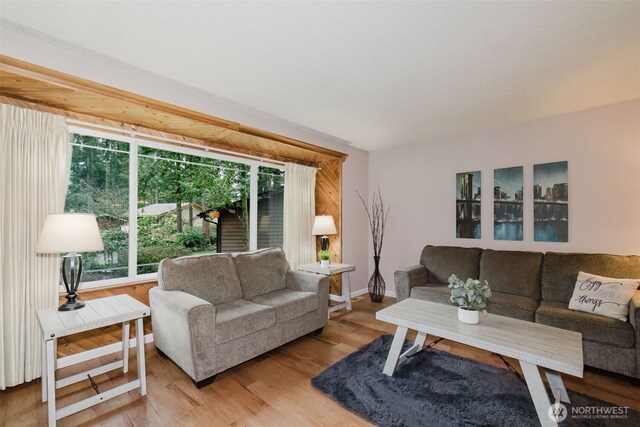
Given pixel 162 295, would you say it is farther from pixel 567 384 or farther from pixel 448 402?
pixel 567 384

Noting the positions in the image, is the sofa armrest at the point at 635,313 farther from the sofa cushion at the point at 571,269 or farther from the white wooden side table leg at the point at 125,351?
the white wooden side table leg at the point at 125,351

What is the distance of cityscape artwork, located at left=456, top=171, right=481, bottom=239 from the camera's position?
3.86m

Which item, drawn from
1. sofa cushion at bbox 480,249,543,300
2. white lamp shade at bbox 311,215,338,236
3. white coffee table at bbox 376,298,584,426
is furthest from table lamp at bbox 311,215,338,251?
sofa cushion at bbox 480,249,543,300

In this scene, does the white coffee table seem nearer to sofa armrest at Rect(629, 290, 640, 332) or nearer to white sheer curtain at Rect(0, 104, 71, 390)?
sofa armrest at Rect(629, 290, 640, 332)

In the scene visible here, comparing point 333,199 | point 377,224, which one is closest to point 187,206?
point 333,199

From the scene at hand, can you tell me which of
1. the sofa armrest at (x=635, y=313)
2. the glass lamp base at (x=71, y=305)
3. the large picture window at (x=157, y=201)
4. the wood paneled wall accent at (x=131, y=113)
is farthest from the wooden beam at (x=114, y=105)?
the sofa armrest at (x=635, y=313)

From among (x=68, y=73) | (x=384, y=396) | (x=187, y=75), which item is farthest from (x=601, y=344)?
(x=68, y=73)

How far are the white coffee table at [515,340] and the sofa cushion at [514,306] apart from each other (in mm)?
618

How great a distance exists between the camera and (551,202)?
130 inches

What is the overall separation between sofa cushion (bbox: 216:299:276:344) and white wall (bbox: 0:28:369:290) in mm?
1888

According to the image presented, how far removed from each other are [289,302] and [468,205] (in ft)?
8.98

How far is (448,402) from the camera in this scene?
78.3 inches

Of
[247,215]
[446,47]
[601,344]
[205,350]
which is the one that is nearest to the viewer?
[446,47]

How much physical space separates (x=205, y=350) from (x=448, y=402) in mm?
1761
